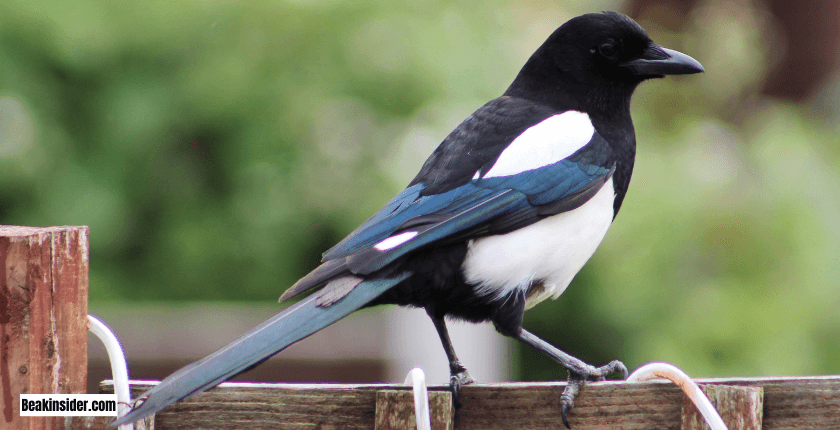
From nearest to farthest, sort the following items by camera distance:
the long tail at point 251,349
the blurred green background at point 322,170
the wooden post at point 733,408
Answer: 1. the long tail at point 251,349
2. the wooden post at point 733,408
3. the blurred green background at point 322,170

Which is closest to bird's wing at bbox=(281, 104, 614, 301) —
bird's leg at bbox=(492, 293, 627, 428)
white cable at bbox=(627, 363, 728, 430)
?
bird's leg at bbox=(492, 293, 627, 428)

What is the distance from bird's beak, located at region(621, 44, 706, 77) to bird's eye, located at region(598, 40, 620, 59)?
0.13 feet

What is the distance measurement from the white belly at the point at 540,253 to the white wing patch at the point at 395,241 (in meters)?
0.18

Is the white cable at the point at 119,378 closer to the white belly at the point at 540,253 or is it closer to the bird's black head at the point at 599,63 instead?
the white belly at the point at 540,253

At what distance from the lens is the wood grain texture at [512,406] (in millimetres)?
1466

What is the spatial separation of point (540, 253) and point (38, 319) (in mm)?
1037

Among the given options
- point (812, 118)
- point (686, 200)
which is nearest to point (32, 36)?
point (686, 200)

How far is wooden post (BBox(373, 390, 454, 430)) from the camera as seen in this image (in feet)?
4.63

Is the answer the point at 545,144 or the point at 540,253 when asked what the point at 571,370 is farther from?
the point at 545,144

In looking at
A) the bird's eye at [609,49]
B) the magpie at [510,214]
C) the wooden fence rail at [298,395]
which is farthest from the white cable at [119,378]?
the bird's eye at [609,49]

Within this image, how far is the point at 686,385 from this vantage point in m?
1.45

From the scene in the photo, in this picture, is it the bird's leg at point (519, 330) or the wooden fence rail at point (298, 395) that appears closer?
the wooden fence rail at point (298, 395)

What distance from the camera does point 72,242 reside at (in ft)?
4.47

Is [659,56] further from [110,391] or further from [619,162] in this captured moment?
[110,391]
